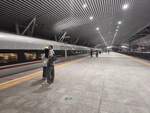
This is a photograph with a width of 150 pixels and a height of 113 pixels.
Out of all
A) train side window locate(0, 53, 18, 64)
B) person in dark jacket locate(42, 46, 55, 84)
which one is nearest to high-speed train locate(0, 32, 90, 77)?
train side window locate(0, 53, 18, 64)

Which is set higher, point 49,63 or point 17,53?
point 17,53

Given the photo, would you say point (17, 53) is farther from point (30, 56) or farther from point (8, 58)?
point (30, 56)

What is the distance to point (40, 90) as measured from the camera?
4.91m

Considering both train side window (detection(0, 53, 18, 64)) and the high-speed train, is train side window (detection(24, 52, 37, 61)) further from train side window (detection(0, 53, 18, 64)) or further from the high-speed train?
train side window (detection(0, 53, 18, 64))

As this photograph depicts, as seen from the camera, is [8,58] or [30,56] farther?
[30,56]

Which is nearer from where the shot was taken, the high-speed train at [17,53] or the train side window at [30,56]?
the high-speed train at [17,53]

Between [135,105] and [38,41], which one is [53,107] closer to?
[135,105]

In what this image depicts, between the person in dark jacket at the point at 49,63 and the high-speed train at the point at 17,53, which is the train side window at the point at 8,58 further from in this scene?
the person in dark jacket at the point at 49,63

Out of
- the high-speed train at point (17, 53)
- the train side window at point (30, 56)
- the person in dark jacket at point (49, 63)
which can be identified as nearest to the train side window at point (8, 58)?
the high-speed train at point (17, 53)

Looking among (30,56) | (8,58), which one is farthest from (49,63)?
(30,56)

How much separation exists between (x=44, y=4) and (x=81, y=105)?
9.60m

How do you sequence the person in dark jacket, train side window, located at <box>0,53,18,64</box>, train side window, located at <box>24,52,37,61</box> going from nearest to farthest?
1. the person in dark jacket
2. train side window, located at <box>0,53,18,64</box>
3. train side window, located at <box>24,52,37,61</box>

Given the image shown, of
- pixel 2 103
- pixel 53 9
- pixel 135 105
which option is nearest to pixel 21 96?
pixel 2 103

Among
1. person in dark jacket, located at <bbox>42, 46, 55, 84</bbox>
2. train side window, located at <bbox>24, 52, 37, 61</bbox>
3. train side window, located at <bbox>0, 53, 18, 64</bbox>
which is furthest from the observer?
train side window, located at <bbox>24, 52, 37, 61</bbox>
